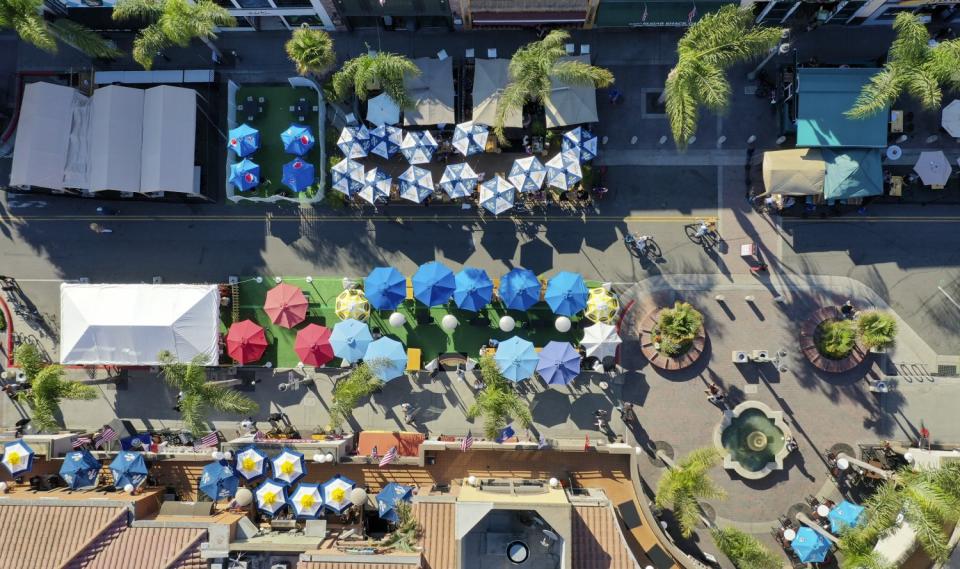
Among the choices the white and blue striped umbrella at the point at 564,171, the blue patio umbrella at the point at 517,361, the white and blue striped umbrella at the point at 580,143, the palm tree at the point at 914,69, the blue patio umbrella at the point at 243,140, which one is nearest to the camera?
the palm tree at the point at 914,69

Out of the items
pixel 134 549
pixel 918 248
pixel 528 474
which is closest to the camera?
pixel 134 549

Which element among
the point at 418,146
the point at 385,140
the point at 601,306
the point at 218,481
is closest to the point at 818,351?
the point at 601,306

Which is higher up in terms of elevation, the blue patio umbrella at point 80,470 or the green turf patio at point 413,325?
the green turf patio at point 413,325

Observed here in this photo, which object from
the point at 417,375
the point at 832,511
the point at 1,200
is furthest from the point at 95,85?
the point at 832,511

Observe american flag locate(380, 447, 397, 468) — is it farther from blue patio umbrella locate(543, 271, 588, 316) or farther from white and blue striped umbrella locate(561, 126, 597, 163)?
white and blue striped umbrella locate(561, 126, 597, 163)

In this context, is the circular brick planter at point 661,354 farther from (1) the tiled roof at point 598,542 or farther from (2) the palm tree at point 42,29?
(2) the palm tree at point 42,29

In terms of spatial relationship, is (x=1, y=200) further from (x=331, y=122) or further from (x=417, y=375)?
(x=417, y=375)

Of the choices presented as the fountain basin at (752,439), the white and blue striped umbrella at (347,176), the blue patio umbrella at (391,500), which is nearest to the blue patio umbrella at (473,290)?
the white and blue striped umbrella at (347,176)
